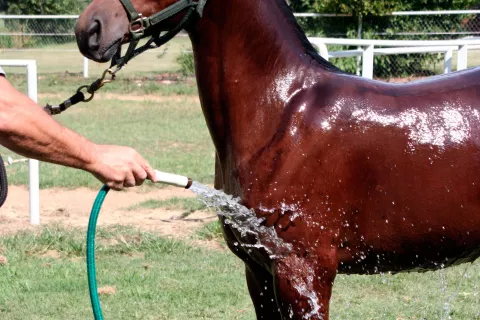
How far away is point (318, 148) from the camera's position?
2.96 m

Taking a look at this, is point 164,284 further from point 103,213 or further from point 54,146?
point 54,146

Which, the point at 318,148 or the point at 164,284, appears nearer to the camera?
the point at 318,148

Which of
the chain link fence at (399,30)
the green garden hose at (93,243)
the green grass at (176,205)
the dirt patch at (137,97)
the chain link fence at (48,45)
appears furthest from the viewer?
the chain link fence at (48,45)

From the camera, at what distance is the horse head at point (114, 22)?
2826 millimetres

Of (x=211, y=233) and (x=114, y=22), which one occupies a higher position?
(x=114, y=22)

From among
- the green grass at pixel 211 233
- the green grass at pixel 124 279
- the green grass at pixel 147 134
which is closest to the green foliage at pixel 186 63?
the green grass at pixel 147 134

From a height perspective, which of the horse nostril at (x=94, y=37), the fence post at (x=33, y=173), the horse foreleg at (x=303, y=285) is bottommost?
the fence post at (x=33, y=173)

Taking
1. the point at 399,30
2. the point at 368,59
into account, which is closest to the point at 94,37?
the point at 368,59

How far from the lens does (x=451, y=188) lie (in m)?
3.07

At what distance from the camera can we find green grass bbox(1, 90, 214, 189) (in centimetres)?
838

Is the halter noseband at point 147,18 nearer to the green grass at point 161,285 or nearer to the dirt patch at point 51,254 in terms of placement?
the green grass at point 161,285

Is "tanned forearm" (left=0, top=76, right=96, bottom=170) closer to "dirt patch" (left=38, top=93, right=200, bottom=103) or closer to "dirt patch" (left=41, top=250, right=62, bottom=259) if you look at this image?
"dirt patch" (left=41, top=250, right=62, bottom=259)

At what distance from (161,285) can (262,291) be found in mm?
2080

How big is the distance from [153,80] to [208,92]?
14.6 meters
